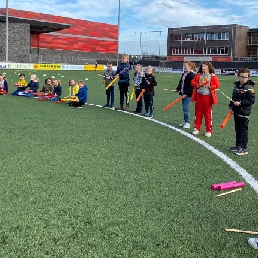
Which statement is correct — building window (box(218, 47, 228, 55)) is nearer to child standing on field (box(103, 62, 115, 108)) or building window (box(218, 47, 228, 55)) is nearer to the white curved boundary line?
child standing on field (box(103, 62, 115, 108))

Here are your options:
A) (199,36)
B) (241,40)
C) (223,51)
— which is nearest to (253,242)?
(223,51)

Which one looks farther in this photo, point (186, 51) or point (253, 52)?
point (186, 51)

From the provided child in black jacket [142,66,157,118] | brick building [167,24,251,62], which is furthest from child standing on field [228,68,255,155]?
brick building [167,24,251,62]

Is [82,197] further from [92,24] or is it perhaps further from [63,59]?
[92,24]

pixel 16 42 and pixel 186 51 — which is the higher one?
pixel 186 51

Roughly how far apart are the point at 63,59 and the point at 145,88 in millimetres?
55257

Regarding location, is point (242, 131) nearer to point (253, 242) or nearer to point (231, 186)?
point (231, 186)

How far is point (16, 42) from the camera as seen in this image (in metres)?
53.3

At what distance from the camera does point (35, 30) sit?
60.9m

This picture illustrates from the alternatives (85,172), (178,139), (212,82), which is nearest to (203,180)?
(85,172)

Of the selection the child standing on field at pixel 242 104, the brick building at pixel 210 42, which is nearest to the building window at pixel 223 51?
the brick building at pixel 210 42

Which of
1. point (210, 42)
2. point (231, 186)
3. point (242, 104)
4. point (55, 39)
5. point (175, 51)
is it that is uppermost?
point (210, 42)

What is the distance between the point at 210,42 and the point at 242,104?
297ft

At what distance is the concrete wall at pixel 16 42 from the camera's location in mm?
52844
